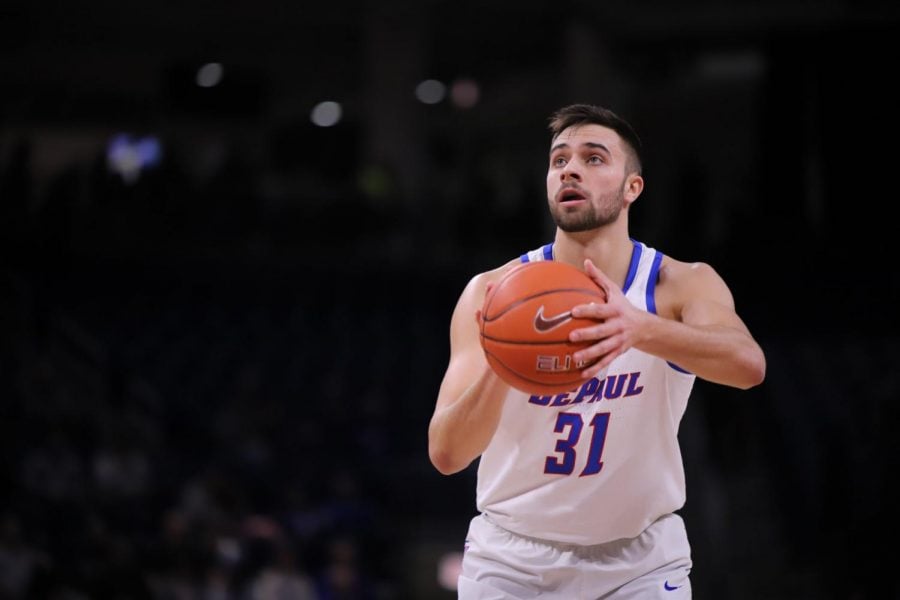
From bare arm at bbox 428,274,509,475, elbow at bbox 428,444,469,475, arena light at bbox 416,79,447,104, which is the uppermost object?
arena light at bbox 416,79,447,104

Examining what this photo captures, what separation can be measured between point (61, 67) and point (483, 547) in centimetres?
1849

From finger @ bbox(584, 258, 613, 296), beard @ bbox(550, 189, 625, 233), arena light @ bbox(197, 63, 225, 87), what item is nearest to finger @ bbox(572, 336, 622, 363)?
finger @ bbox(584, 258, 613, 296)

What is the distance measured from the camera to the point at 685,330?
3.04m

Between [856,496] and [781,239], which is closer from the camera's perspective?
[856,496]

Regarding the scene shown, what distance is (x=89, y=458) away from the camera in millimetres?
10352

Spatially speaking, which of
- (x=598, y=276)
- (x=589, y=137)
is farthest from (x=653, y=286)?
(x=598, y=276)

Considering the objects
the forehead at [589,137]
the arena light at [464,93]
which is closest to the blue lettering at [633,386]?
the forehead at [589,137]

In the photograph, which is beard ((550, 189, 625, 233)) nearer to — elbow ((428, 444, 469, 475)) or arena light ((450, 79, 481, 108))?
elbow ((428, 444, 469, 475))

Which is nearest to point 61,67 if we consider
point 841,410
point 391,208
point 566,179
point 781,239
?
point 391,208

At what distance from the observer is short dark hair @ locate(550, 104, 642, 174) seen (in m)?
3.69

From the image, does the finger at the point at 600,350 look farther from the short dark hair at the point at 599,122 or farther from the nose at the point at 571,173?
the short dark hair at the point at 599,122

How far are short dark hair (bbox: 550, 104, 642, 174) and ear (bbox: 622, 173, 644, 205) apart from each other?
30 mm

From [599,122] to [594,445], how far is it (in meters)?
1.07

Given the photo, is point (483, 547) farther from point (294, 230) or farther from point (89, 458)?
point (294, 230)
